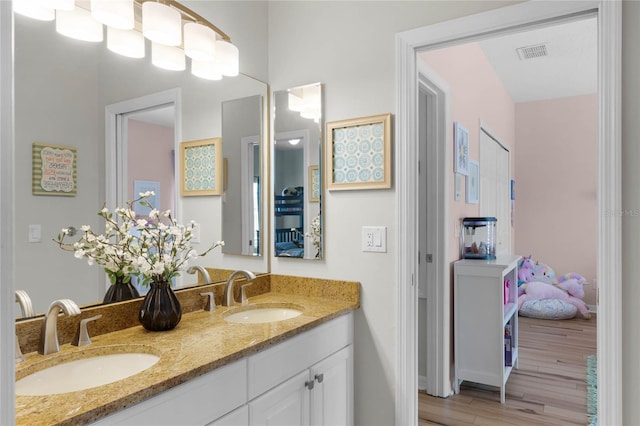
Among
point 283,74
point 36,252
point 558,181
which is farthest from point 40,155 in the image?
point 558,181

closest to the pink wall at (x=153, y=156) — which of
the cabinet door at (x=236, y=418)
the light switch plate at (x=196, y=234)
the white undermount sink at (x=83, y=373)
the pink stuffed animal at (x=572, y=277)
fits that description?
the light switch plate at (x=196, y=234)

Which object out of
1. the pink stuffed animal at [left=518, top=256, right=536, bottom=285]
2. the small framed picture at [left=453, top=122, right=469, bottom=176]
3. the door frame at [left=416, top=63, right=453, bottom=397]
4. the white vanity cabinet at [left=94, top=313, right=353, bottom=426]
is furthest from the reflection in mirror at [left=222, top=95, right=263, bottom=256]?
the pink stuffed animal at [left=518, top=256, right=536, bottom=285]

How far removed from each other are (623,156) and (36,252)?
1.99m

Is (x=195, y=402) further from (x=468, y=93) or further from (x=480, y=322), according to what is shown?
(x=468, y=93)

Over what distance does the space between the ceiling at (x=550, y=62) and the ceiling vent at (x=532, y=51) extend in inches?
1.2

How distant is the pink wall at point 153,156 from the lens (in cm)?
163

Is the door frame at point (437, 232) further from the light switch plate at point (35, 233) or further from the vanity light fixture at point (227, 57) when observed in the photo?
the light switch plate at point (35, 233)

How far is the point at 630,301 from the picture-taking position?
4.83 feet

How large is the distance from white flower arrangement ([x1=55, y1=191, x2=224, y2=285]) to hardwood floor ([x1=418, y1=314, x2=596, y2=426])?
6.22ft

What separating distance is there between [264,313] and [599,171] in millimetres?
1500

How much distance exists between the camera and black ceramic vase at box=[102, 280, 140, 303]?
1522 mm

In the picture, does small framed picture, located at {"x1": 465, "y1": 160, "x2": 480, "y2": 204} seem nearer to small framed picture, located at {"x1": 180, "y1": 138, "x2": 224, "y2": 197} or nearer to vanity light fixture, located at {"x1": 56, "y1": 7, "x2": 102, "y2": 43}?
small framed picture, located at {"x1": 180, "y1": 138, "x2": 224, "y2": 197}

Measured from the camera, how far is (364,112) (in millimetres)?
1983

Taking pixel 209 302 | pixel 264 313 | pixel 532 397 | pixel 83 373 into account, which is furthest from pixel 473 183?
pixel 83 373
